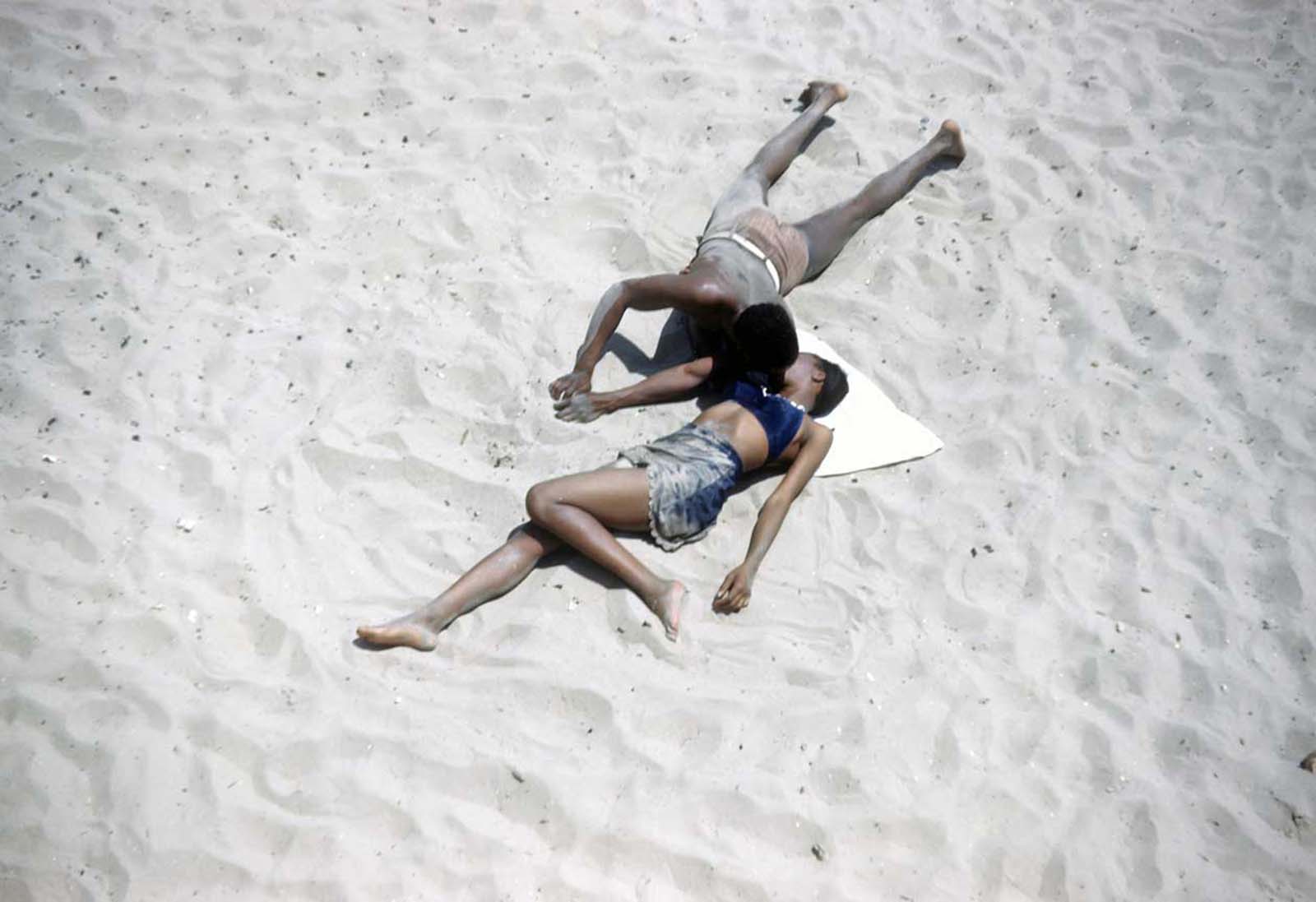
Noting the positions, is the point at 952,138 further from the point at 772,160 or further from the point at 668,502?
the point at 668,502

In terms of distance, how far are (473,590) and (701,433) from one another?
1000 mm

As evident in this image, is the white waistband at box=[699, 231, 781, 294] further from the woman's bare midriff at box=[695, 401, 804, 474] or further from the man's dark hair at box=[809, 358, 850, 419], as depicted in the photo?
the woman's bare midriff at box=[695, 401, 804, 474]

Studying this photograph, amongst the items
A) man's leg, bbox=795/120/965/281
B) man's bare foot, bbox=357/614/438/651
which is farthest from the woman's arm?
man's leg, bbox=795/120/965/281

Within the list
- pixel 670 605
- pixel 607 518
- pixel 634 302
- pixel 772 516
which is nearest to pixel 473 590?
pixel 607 518

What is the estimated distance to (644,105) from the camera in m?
5.17

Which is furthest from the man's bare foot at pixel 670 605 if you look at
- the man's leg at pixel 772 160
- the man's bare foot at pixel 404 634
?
the man's leg at pixel 772 160

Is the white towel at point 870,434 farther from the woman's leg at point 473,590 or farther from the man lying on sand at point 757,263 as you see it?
the woman's leg at point 473,590

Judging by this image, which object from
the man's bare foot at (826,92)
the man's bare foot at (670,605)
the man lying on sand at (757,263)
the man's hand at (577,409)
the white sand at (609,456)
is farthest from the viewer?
the man's bare foot at (826,92)

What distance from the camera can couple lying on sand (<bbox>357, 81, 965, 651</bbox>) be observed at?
3.47 meters

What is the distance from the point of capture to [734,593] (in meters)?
3.46

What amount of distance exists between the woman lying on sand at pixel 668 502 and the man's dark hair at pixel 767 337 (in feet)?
0.37

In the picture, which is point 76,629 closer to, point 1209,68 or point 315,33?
point 315,33

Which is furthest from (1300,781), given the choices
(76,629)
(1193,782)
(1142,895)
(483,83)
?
(483,83)

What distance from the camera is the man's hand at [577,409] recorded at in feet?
13.2
